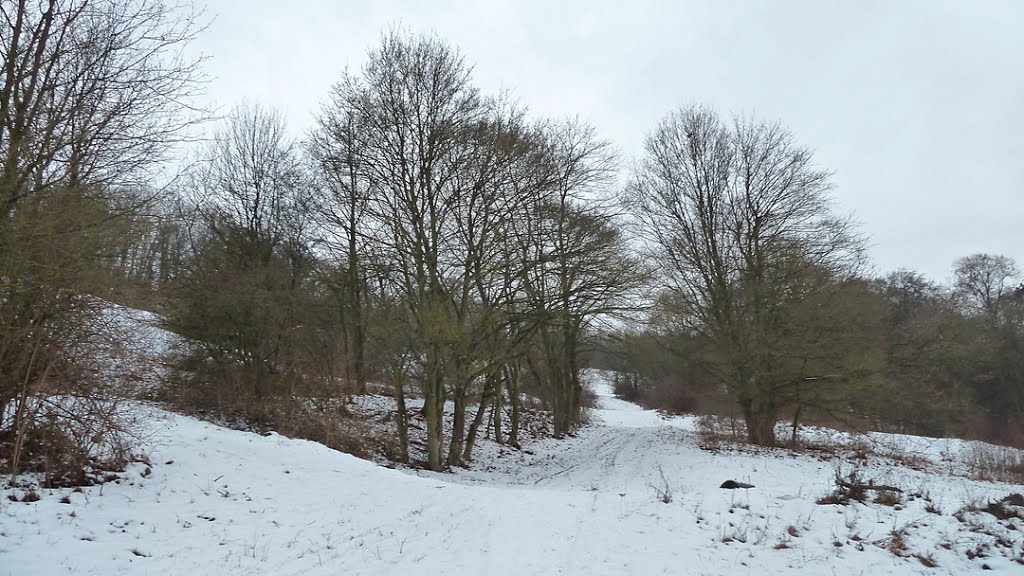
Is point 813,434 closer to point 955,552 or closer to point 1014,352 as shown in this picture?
point 1014,352

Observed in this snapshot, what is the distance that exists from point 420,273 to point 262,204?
936cm

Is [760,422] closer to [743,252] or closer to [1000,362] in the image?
[743,252]

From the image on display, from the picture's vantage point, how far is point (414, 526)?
7281 mm

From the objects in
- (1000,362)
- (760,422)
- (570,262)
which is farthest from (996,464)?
(1000,362)

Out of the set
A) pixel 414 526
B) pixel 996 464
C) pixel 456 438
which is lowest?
pixel 414 526

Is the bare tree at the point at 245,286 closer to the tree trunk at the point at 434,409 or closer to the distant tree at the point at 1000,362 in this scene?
the tree trunk at the point at 434,409

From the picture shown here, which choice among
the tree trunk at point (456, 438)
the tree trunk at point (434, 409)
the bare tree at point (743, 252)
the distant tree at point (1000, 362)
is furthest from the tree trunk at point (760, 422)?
the distant tree at point (1000, 362)

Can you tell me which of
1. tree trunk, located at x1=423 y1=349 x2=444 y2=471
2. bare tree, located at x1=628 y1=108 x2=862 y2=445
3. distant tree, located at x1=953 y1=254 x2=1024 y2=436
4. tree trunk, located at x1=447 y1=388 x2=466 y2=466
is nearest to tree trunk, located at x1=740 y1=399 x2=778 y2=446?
bare tree, located at x1=628 y1=108 x2=862 y2=445

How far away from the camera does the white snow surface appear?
5637 mm

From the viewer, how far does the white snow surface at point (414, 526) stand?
5.64 meters

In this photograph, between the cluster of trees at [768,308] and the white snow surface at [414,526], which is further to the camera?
the cluster of trees at [768,308]

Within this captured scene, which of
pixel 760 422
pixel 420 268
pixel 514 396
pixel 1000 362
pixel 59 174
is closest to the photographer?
pixel 59 174

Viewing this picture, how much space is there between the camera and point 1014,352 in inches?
1152

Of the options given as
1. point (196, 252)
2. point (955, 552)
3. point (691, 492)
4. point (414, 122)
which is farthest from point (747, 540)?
point (196, 252)
